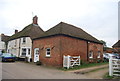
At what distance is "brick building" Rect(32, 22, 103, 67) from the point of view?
15250 mm

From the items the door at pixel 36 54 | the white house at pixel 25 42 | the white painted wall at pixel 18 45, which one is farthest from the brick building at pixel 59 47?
the white house at pixel 25 42

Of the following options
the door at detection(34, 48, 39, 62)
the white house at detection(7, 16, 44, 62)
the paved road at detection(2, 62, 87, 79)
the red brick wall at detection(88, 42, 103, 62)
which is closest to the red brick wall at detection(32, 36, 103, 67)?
the door at detection(34, 48, 39, 62)

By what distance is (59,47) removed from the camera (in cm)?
1506

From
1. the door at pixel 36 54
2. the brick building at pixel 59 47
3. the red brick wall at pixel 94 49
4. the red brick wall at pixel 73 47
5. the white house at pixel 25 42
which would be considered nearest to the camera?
the brick building at pixel 59 47

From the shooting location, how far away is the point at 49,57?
16203mm

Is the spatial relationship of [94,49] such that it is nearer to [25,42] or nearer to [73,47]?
[73,47]

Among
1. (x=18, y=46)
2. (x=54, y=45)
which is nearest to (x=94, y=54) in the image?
(x=54, y=45)

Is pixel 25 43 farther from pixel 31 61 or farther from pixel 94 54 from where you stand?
pixel 94 54

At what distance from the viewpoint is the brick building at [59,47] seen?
1525cm

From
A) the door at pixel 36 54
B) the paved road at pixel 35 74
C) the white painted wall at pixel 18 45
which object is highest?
the white painted wall at pixel 18 45

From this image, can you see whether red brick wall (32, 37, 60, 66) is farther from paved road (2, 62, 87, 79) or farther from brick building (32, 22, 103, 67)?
paved road (2, 62, 87, 79)

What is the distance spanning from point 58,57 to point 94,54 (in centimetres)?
894

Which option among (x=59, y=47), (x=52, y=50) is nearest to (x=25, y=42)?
(x=52, y=50)

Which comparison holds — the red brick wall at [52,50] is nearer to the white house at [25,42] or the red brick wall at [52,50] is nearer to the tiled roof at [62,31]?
the tiled roof at [62,31]
